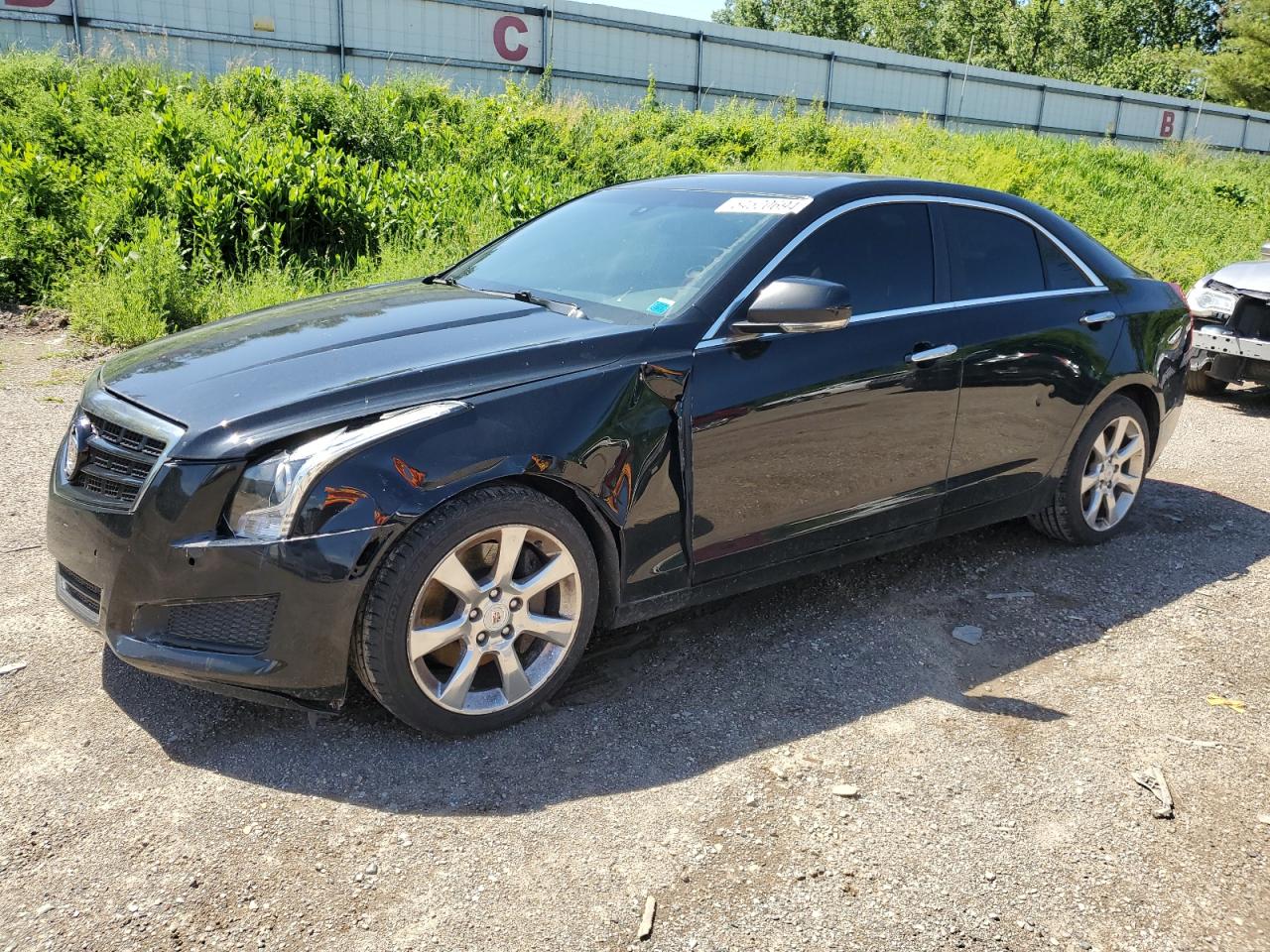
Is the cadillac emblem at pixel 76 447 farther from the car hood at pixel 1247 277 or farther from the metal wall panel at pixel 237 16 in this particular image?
the metal wall panel at pixel 237 16

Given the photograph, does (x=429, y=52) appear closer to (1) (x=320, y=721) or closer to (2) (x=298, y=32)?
(2) (x=298, y=32)

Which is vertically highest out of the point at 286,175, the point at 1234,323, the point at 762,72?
the point at 762,72

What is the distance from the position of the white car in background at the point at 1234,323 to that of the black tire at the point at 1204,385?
1.98ft

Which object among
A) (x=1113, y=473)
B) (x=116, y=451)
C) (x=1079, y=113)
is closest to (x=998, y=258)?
(x=1113, y=473)

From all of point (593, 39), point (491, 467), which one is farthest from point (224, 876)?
point (593, 39)

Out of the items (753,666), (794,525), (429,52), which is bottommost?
(753,666)

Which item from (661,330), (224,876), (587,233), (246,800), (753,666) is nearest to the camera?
(224,876)

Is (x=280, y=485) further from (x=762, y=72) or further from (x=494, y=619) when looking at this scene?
(x=762, y=72)

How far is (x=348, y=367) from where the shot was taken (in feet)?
10.6

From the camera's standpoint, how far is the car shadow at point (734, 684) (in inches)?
122

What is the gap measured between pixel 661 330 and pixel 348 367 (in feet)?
3.30

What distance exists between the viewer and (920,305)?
4.18 meters

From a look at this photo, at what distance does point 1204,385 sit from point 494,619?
8133 mm

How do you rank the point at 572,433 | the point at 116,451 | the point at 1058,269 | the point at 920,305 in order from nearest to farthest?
the point at 116,451 < the point at 572,433 < the point at 920,305 < the point at 1058,269
